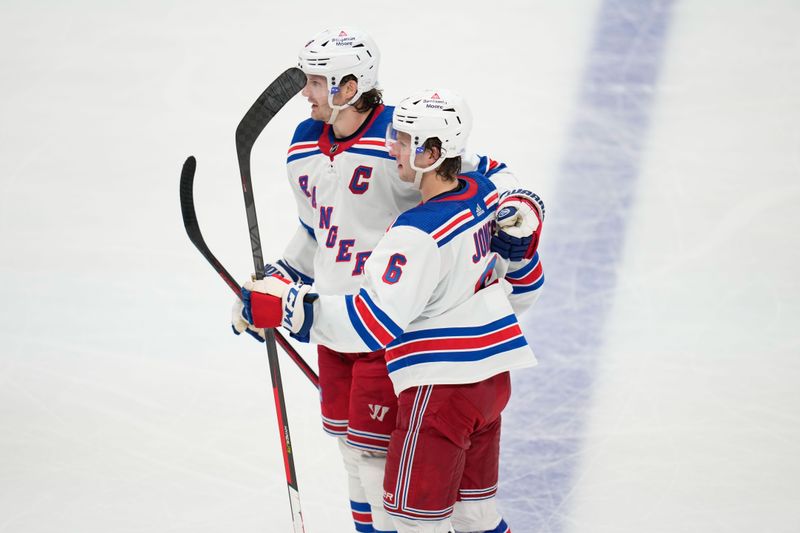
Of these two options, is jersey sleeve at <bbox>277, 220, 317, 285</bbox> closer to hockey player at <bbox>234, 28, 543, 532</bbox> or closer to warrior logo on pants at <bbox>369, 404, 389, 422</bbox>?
hockey player at <bbox>234, 28, 543, 532</bbox>

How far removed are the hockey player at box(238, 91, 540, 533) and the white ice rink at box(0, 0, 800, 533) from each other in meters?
0.84

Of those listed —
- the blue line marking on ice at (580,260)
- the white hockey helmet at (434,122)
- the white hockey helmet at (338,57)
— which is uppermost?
the white hockey helmet at (338,57)

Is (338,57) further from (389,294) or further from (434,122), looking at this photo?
(389,294)

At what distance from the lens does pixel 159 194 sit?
4.86m

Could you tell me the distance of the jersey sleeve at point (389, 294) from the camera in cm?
223

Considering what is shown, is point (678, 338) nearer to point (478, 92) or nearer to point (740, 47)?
point (478, 92)

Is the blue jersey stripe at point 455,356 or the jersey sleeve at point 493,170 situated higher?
the jersey sleeve at point 493,170

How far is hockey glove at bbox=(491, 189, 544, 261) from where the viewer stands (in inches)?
97.8

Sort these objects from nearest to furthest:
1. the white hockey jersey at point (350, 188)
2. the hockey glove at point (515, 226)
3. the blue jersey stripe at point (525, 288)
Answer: the hockey glove at point (515, 226)
the white hockey jersey at point (350, 188)
the blue jersey stripe at point (525, 288)

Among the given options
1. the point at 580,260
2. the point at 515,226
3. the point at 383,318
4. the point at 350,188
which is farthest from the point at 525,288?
the point at 580,260

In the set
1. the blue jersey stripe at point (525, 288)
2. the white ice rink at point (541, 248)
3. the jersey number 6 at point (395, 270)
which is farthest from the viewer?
the white ice rink at point (541, 248)

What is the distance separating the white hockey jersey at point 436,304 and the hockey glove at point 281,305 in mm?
31

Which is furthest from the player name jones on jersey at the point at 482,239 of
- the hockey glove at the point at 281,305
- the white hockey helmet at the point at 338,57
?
the white hockey helmet at the point at 338,57

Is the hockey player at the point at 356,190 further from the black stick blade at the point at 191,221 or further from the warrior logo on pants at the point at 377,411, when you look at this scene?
the black stick blade at the point at 191,221
